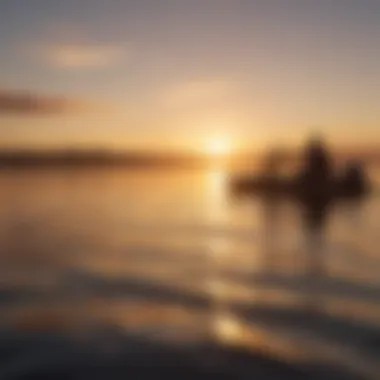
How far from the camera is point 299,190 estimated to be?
1860 inches

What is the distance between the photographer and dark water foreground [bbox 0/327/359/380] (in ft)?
23.4

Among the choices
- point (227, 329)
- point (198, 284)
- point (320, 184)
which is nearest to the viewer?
point (227, 329)

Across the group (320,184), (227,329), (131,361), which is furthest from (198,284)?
(320,184)

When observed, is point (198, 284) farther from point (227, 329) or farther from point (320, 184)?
point (320, 184)

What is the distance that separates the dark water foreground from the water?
470mm

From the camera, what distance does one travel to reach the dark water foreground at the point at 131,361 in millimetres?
7137

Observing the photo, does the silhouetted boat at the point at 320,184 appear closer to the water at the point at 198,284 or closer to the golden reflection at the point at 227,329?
the water at the point at 198,284

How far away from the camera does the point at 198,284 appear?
12.8 metres

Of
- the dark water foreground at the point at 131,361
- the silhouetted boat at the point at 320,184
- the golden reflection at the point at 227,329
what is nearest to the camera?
the dark water foreground at the point at 131,361

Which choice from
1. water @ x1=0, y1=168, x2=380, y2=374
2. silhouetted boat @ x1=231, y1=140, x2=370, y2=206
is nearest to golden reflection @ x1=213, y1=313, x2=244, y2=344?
water @ x1=0, y1=168, x2=380, y2=374

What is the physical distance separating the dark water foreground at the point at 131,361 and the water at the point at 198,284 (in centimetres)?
47

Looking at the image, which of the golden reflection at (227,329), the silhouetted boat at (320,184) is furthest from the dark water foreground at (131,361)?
the silhouetted boat at (320,184)

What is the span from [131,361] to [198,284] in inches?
212

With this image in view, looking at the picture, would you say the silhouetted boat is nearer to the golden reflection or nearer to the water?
the water
